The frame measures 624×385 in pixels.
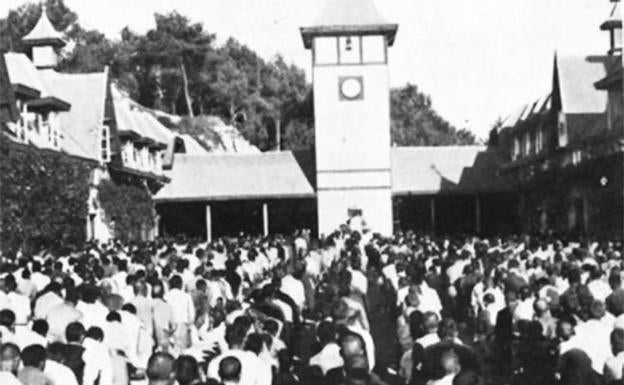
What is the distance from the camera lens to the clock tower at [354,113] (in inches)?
2039

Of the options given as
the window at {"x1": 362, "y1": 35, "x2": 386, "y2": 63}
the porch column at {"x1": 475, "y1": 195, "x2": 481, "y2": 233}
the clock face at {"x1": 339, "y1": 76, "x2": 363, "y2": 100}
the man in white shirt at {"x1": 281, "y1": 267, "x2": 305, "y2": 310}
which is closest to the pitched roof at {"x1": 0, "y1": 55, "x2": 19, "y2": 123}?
the man in white shirt at {"x1": 281, "y1": 267, "x2": 305, "y2": 310}

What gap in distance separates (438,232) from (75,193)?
23350 millimetres

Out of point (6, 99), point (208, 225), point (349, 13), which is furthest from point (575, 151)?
point (6, 99)

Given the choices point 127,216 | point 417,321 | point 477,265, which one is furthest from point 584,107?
point 417,321

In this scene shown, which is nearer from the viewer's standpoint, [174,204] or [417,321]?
[417,321]

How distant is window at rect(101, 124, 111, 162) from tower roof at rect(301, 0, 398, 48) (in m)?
12.8

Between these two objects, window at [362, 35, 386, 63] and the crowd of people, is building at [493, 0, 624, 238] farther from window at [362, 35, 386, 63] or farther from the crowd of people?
the crowd of people

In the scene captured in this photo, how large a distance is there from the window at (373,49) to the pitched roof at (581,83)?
944 centimetres

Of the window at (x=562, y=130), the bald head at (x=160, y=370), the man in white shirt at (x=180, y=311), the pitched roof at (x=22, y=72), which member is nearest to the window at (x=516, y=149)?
the window at (x=562, y=130)

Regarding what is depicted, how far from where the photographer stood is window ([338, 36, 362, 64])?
51875 millimetres

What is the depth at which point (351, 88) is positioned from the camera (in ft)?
170

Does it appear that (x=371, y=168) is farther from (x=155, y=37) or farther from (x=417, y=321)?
(x=417, y=321)

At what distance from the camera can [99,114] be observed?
1704 inches

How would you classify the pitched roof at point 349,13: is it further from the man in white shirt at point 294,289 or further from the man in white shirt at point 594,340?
the man in white shirt at point 594,340
